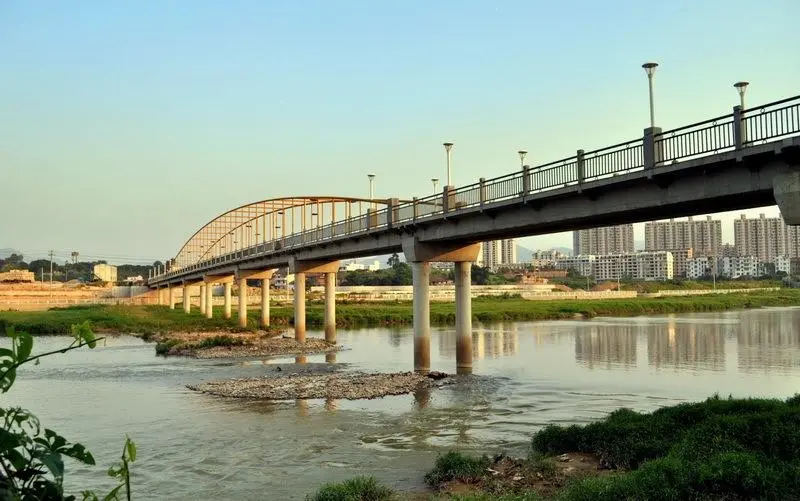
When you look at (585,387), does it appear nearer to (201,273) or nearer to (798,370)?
(798,370)

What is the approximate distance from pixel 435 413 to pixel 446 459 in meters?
9.24

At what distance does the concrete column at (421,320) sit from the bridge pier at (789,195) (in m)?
21.2

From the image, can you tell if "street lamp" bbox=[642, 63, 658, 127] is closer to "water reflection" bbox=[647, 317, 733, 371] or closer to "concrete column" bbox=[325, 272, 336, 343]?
"water reflection" bbox=[647, 317, 733, 371]

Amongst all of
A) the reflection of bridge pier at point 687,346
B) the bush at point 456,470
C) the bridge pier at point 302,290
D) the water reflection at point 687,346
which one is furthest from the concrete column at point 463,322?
the bridge pier at point 302,290

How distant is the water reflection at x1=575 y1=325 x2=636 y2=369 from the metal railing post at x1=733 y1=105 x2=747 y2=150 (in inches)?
871

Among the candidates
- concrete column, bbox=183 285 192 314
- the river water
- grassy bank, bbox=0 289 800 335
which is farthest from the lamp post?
concrete column, bbox=183 285 192 314

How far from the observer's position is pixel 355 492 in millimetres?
13914

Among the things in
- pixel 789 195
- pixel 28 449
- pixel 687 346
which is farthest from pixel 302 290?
pixel 28 449

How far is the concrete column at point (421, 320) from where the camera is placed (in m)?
39.2

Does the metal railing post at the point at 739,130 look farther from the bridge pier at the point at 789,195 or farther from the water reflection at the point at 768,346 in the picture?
the water reflection at the point at 768,346

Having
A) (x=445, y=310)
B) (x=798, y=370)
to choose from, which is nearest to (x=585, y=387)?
(x=798, y=370)

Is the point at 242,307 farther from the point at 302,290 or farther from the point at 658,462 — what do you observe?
the point at 658,462

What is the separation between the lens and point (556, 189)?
92.4 feet

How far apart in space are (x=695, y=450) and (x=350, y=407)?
15.0 m
